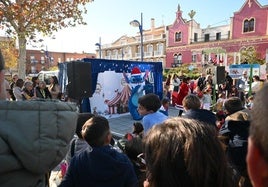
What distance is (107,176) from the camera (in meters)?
1.97

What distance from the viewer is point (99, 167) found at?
1.96 meters

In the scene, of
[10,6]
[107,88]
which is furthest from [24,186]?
[10,6]

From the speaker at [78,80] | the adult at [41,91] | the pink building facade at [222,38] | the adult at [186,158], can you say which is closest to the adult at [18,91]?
the adult at [41,91]

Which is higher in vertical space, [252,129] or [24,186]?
[252,129]

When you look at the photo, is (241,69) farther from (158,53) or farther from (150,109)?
(158,53)

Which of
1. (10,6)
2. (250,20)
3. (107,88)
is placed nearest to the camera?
(107,88)

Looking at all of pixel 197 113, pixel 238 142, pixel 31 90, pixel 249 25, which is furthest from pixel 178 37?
pixel 238 142

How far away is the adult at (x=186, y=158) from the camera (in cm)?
116

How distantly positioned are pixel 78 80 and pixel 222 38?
34.6m

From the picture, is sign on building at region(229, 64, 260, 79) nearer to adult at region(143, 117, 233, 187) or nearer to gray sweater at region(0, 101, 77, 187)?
adult at region(143, 117, 233, 187)

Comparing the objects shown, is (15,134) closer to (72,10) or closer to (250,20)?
(72,10)

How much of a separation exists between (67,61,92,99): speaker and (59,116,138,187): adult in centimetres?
451

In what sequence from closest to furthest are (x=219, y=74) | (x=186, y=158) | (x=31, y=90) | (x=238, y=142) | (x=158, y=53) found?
(x=186, y=158)
(x=238, y=142)
(x=31, y=90)
(x=219, y=74)
(x=158, y=53)

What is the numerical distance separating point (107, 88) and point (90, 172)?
24.6 ft
